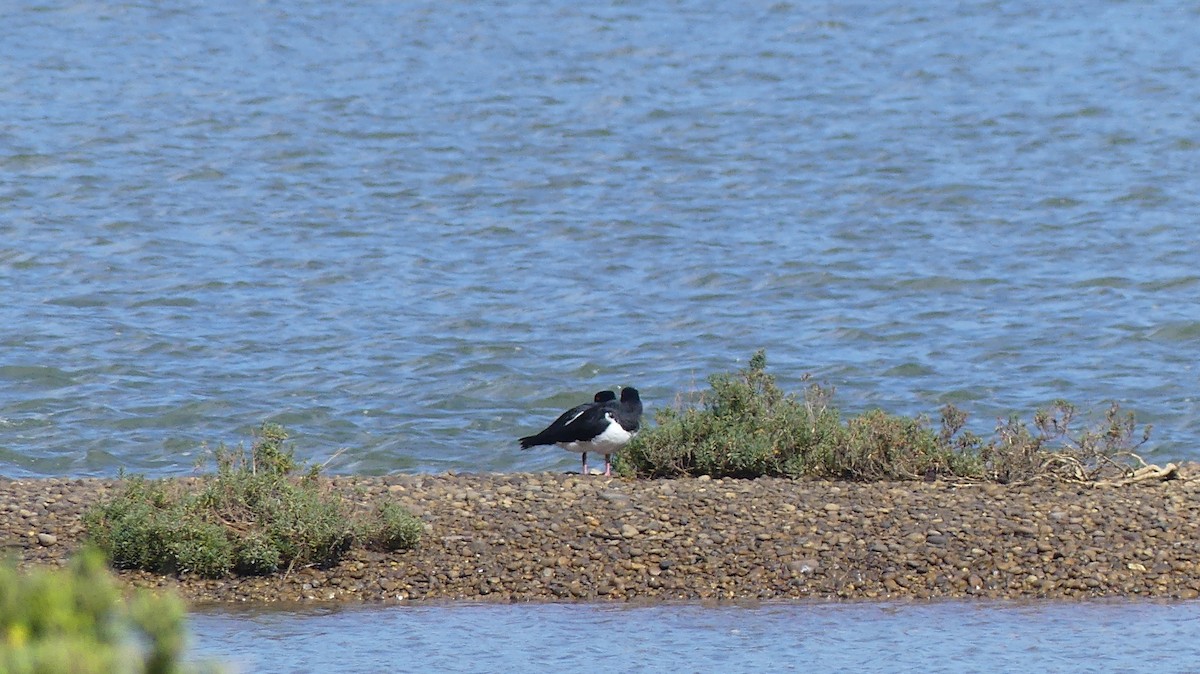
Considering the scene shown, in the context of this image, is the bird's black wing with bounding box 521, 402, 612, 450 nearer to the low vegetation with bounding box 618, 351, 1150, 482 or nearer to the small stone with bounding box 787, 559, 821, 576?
the low vegetation with bounding box 618, 351, 1150, 482

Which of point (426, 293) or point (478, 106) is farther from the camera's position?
point (478, 106)

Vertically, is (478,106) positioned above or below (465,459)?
above

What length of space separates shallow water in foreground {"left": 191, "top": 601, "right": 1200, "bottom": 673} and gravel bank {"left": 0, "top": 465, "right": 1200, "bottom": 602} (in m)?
0.26

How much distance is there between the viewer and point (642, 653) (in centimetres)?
880

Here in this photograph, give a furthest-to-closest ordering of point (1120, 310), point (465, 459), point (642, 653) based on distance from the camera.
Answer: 1. point (1120, 310)
2. point (465, 459)
3. point (642, 653)

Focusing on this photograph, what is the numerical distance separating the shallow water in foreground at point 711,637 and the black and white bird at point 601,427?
264cm

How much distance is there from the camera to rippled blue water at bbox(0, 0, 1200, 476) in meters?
17.7

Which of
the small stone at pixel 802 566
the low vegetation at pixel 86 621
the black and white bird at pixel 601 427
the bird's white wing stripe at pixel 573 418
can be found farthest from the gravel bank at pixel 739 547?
the low vegetation at pixel 86 621

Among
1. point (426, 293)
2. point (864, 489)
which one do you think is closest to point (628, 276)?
point (426, 293)

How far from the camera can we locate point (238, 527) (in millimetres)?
10398

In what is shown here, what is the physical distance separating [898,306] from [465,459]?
744 centimetres

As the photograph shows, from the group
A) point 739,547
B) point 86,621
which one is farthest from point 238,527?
point 86,621

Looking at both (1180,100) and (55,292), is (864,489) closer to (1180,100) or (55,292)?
(55,292)

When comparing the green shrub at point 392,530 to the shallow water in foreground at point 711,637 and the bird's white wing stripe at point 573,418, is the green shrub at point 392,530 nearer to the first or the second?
Result: the shallow water in foreground at point 711,637
